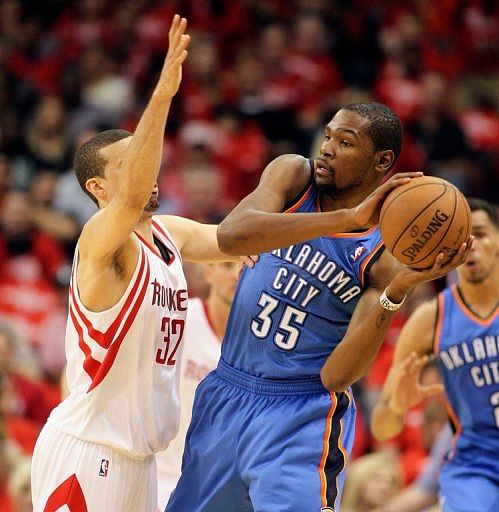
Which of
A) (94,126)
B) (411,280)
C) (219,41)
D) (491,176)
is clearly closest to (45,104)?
(94,126)

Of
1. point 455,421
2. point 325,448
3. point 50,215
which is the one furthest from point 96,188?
point 50,215

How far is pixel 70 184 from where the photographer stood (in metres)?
11.5

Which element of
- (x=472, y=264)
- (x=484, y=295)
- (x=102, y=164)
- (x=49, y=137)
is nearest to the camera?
(x=102, y=164)

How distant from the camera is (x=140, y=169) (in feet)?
15.2

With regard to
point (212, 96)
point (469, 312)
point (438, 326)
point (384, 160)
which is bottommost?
point (438, 326)

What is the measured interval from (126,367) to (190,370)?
5.00 ft

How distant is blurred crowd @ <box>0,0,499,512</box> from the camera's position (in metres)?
11.1

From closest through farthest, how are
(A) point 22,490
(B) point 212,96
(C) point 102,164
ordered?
(C) point 102,164
(A) point 22,490
(B) point 212,96

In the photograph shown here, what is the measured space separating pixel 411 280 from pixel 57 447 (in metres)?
1.70

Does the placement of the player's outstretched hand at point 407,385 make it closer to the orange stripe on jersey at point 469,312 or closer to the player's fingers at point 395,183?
the orange stripe on jersey at point 469,312

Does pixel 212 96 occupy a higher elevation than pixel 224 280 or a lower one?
higher

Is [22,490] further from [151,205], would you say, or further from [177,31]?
[177,31]

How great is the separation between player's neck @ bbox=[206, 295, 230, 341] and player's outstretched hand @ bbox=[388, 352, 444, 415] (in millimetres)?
989

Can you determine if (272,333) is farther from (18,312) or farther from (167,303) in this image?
(18,312)
